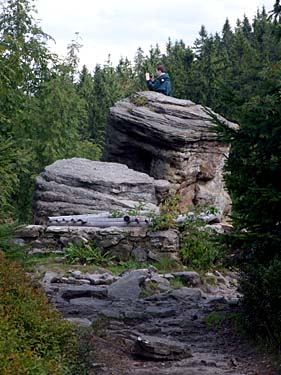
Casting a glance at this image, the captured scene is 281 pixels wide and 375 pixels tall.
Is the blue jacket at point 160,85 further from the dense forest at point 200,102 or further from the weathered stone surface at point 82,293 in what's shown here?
the weathered stone surface at point 82,293

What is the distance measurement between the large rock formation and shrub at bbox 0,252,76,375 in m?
15.3

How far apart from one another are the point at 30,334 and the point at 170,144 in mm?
16472

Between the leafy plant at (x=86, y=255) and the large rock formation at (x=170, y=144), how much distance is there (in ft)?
20.8

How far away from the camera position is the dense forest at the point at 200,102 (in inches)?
362

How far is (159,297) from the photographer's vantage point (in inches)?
482

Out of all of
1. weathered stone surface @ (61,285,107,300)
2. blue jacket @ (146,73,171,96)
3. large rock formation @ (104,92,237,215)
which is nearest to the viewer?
weathered stone surface @ (61,285,107,300)

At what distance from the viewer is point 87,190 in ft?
65.2

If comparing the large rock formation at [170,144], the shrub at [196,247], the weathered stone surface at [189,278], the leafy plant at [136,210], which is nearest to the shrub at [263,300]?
the weathered stone surface at [189,278]

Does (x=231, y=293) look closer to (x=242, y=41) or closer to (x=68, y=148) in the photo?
(x=68, y=148)

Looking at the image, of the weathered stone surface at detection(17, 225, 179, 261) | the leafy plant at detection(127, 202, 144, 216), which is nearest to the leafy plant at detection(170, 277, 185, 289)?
the weathered stone surface at detection(17, 225, 179, 261)

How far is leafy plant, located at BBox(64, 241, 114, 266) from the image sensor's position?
53.7ft

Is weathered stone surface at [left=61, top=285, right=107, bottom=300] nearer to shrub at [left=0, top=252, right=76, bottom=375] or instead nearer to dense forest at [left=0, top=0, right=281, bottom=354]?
dense forest at [left=0, top=0, right=281, bottom=354]

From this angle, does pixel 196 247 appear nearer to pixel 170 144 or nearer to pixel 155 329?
pixel 155 329

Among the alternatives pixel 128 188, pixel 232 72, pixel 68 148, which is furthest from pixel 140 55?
pixel 128 188
